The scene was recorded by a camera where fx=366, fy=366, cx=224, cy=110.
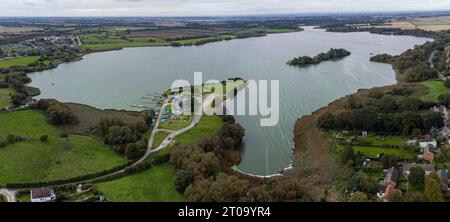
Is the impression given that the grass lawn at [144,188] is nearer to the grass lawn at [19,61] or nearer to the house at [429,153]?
the house at [429,153]

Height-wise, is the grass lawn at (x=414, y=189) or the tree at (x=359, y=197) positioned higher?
the tree at (x=359, y=197)

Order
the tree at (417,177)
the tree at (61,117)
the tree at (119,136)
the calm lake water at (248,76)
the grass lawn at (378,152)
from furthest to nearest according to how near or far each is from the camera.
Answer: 1. the tree at (61,117)
2. the calm lake water at (248,76)
3. the tree at (119,136)
4. the grass lawn at (378,152)
5. the tree at (417,177)

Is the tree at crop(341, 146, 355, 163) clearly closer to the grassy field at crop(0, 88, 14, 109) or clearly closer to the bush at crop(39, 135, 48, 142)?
the bush at crop(39, 135, 48, 142)

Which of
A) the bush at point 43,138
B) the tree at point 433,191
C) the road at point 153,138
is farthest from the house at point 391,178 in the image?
the bush at point 43,138

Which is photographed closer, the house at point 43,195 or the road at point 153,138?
the house at point 43,195

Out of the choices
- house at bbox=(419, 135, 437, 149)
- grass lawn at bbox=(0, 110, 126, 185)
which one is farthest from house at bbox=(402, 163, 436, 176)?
grass lawn at bbox=(0, 110, 126, 185)

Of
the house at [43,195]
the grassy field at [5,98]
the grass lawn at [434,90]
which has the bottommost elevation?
the house at [43,195]

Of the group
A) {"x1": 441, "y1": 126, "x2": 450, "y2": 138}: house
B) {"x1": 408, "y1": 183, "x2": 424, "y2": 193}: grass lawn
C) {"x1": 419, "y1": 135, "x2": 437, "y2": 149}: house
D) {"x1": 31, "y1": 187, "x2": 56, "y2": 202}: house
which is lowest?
{"x1": 31, "y1": 187, "x2": 56, "y2": 202}: house
